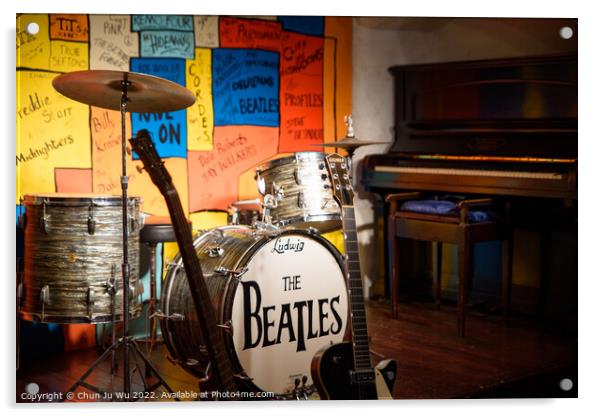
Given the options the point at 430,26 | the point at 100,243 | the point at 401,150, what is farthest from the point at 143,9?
the point at 401,150

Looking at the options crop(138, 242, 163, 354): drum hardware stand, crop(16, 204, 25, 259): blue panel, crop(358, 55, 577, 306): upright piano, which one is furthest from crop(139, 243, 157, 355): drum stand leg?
crop(358, 55, 577, 306): upright piano

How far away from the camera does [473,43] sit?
4395 millimetres

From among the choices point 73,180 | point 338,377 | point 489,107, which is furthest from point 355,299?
point 489,107

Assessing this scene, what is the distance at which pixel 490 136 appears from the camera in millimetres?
4812

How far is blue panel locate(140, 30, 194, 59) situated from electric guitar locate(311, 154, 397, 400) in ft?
3.23

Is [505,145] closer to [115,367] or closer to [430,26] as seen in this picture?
[430,26]

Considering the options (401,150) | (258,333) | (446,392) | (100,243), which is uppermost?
(401,150)

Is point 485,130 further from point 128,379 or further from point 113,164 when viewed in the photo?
point 128,379

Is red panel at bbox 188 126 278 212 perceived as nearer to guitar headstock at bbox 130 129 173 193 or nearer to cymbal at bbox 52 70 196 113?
cymbal at bbox 52 70 196 113

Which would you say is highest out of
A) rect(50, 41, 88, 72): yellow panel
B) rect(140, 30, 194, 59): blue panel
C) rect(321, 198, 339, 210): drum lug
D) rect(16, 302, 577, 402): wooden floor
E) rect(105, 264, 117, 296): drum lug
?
rect(140, 30, 194, 59): blue panel

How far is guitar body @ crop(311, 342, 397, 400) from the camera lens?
11.6 ft

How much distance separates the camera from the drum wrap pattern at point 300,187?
408cm

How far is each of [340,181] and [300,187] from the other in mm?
574
